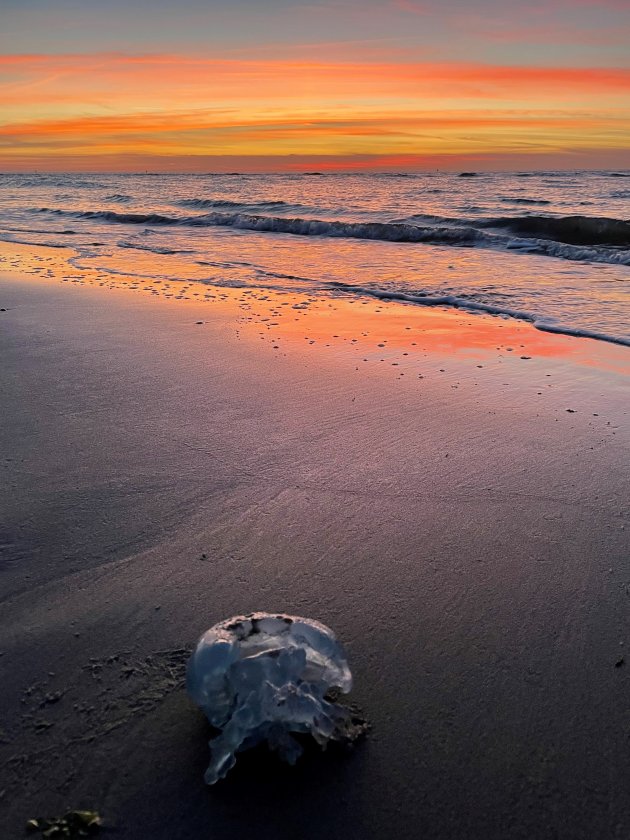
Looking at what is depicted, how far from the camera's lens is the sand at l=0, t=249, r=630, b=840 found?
1.42 meters

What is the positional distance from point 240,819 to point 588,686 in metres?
0.94

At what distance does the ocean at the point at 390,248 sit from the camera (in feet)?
26.5

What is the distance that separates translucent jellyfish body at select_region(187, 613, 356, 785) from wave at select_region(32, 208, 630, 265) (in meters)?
13.2

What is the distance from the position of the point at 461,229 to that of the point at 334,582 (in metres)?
15.2

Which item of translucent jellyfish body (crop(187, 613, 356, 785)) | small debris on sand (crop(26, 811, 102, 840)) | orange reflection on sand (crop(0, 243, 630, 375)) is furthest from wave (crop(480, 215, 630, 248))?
small debris on sand (crop(26, 811, 102, 840))

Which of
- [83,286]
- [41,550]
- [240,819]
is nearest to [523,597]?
[240,819]

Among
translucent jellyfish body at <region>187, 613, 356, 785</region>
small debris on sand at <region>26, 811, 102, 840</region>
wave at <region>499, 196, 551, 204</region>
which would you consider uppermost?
wave at <region>499, 196, 551, 204</region>

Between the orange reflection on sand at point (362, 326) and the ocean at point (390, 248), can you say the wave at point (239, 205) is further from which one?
the orange reflection on sand at point (362, 326)

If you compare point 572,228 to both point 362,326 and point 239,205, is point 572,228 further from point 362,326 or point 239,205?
point 362,326

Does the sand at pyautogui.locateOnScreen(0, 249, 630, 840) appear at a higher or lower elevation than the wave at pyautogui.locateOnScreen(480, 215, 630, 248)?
lower

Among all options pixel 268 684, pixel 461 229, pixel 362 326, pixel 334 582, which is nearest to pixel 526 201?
pixel 461 229

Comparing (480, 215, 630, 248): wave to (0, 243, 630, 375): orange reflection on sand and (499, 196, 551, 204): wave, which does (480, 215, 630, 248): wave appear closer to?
(499, 196, 551, 204): wave

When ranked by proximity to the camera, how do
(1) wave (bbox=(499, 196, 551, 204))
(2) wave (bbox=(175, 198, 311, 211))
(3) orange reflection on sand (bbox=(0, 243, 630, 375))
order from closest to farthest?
(3) orange reflection on sand (bbox=(0, 243, 630, 375)), (2) wave (bbox=(175, 198, 311, 211)), (1) wave (bbox=(499, 196, 551, 204))

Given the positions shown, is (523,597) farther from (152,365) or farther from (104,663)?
(152,365)
